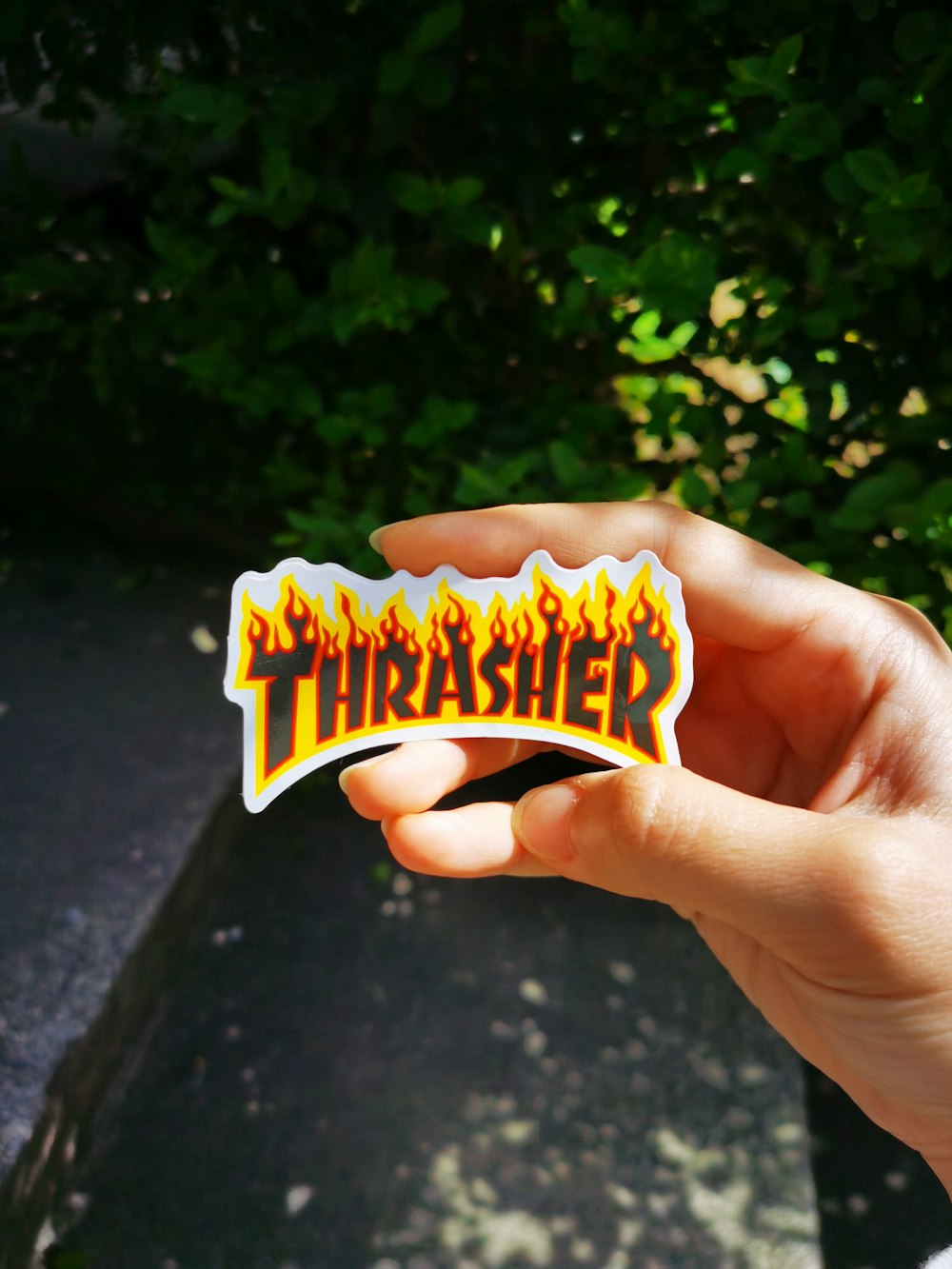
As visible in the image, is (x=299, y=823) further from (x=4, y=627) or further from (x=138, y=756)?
(x=4, y=627)

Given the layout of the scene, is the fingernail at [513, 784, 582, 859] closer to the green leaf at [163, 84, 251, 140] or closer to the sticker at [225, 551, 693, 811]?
the sticker at [225, 551, 693, 811]

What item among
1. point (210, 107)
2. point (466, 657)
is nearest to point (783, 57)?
point (210, 107)

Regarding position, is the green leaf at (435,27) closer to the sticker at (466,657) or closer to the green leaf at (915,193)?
the green leaf at (915,193)

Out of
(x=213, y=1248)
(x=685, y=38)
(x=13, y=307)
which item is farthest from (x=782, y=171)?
(x=213, y=1248)

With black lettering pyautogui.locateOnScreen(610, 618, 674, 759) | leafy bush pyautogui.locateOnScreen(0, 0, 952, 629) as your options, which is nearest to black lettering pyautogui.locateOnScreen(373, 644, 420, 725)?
black lettering pyautogui.locateOnScreen(610, 618, 674, 759)

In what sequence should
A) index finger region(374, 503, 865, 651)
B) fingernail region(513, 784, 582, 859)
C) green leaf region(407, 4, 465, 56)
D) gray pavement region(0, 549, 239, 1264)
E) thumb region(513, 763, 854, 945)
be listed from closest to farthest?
thumb region(513, 763, 854, 945), fingernail region(513, 784, 582, 859), index finger region(374, 503, 865, 651), green leaf region(407, 4, 465, 56), gray pavement region(0, 549, 239, 1264)

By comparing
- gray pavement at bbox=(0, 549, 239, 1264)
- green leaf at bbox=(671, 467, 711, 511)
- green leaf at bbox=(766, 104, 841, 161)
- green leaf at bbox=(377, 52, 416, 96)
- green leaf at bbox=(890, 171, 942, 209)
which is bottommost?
gray pavement at bbox=(0, 549, 239, 1264)

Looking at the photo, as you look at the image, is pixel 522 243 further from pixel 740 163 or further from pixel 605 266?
pixel 740 163
